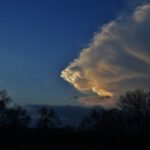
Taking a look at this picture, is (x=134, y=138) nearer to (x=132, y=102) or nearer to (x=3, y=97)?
(x=132, y=102)

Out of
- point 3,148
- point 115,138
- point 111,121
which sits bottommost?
point 3,148

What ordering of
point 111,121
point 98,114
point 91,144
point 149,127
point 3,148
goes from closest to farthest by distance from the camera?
point 3,148, point 91,144, point 149,127, point 111,121, point 98,114

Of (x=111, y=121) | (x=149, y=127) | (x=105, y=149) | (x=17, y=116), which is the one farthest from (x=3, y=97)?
(x=105, y=149)

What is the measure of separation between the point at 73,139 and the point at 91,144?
988 cm

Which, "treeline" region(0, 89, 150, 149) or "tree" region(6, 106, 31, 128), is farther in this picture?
"tree" region(6, 106, 31, 128)

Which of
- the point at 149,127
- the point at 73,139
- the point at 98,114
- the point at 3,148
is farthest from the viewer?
the point at 98,114

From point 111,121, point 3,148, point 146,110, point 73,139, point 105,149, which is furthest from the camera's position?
point 111,121

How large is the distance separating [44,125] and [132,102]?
41.1m

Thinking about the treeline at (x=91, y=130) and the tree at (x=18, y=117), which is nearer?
the treeline at (x=91, y=130)

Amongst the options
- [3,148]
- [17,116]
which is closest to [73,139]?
[3,148]

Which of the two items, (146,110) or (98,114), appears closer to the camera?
(146,110)

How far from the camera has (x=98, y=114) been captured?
129750mm

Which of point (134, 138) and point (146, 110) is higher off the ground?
point (146, 110)

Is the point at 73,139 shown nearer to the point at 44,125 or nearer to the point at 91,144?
the point at 91,144
